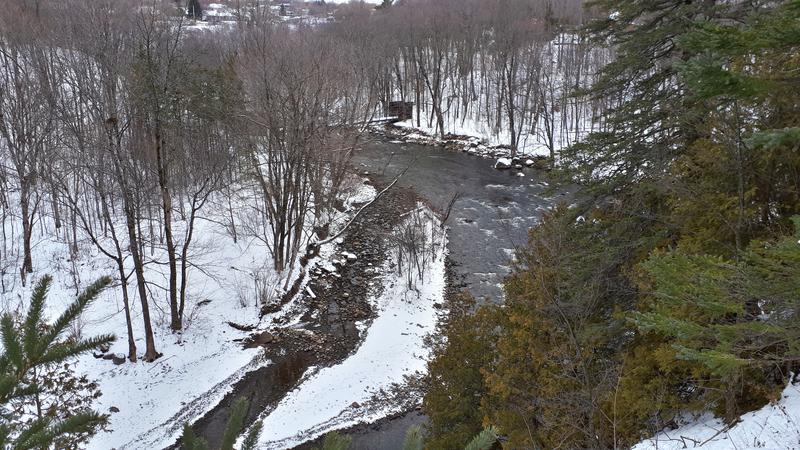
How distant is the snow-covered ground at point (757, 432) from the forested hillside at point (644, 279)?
99 millimetres

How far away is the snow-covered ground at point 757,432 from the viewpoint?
5.52 meters

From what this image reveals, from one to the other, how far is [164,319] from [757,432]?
1560cm

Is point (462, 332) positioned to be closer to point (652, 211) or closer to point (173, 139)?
point (652, 211)

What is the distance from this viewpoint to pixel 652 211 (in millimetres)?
9742

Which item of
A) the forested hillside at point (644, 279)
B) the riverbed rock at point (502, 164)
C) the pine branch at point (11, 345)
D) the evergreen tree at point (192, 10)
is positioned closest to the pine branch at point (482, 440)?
the pine branch at point (11, 345)

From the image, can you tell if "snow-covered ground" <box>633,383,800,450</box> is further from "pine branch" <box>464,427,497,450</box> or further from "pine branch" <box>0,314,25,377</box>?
"pine branch" <box>0,314,25,377</box>

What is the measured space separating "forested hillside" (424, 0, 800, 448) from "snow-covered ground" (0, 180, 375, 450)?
693 cm

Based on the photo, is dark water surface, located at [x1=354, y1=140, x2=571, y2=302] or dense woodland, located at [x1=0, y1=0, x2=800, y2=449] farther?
dark water surface, located at [x1=354, y1=140, x2=571, y2=302]

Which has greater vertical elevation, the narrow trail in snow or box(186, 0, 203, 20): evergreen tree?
box(186, 0, 203, 20): evergreen tree

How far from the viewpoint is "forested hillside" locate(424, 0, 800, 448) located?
6.33 meters

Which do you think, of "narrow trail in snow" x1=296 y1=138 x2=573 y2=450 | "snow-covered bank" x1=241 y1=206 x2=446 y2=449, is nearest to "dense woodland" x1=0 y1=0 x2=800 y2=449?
"narrow trail in snow" x1=296 y1=138 x2=573 y2=450

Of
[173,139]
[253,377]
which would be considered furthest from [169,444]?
[173,139]

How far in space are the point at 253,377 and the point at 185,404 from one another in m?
1.91

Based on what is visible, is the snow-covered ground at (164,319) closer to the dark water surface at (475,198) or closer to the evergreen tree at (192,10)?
the dark water surface at (475,198)
